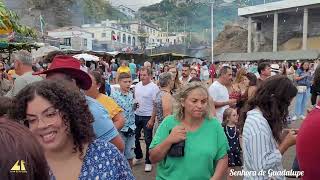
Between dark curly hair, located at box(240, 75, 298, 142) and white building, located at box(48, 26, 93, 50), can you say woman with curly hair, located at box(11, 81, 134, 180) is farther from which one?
white building, located at box(48, 26, 93, 50)

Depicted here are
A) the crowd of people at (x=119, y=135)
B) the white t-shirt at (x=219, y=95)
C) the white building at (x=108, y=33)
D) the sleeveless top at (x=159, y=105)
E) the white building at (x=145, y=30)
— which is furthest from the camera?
the white building at (x=145, y=30)

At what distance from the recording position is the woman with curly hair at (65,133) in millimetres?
2117

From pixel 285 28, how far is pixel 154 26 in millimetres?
82315

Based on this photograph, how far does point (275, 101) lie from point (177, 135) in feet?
2.57

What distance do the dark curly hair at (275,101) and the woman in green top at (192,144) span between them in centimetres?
41

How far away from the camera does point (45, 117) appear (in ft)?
6.92

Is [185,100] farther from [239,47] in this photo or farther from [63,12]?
[63,12]


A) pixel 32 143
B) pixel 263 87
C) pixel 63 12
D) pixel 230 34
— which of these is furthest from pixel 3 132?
pixel 63 12

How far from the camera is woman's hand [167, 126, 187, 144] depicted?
3121 millimetres

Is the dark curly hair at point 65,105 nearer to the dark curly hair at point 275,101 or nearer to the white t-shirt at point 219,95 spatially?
the dark curly hair at point 275,101

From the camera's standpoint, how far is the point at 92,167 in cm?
215

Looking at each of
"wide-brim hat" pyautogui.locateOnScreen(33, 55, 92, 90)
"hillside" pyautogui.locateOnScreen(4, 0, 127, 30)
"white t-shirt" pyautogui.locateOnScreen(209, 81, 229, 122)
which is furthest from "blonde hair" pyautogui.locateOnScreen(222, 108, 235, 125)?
"hillside" pyautogui.locateOnScreen(4, 0, 127, 30)

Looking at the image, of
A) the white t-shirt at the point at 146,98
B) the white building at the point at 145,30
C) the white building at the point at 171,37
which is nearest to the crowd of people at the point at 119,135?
the white t-shirt at the point at 146,98

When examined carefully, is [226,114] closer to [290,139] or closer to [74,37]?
[290,139]
